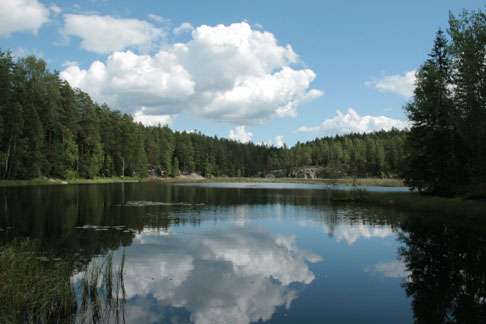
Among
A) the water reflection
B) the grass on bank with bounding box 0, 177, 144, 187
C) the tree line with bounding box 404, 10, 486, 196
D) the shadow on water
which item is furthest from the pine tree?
the grass on bank with bounding box 0, 177, 144, 187

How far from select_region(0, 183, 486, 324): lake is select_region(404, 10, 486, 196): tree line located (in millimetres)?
8938

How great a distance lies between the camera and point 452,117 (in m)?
40.4

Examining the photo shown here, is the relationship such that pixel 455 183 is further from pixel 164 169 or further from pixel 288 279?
pixel 164 169

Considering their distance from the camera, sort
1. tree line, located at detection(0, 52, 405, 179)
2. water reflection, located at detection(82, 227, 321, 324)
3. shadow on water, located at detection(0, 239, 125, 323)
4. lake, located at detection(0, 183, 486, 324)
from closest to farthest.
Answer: shadow on water, located at detection(0, 239, 125, 323) < lake, located at detection(0, 183, 486, 324) < water reflection, located at detection(82, 227, 321, 324) < tree line, located at detection(0, 52, 405, 179)

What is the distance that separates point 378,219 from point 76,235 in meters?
26.3

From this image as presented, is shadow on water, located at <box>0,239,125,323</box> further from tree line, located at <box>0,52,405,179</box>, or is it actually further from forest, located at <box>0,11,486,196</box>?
tree line, located at <box>0,52,405,179</box>

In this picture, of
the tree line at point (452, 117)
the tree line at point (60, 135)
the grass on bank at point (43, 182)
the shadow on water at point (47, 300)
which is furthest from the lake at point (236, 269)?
the grass on bank at point (43, 182)

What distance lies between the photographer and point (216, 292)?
49.8ft

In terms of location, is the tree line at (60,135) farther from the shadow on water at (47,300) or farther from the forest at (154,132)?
the shadow on water at (47,300)

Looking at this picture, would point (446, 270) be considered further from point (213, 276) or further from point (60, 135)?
point (60, 135)

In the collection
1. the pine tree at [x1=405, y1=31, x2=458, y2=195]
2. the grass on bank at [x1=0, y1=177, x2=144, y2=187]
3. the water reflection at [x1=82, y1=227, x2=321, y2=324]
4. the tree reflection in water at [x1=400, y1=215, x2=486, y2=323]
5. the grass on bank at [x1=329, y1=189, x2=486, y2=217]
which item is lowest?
the tree reflection in water at [x1=400, y1=215, x2=486, y2=323]

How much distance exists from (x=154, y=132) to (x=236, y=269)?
16344 centimetres

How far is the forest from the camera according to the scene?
39469mm

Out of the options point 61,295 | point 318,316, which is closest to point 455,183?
point 318,316
